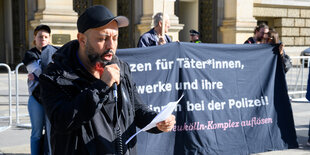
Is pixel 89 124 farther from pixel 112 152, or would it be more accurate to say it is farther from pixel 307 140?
pixel 307 140

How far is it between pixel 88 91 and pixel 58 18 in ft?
37.8

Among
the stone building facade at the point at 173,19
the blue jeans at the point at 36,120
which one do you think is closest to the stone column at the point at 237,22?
the stone building facade at the point at 173,19

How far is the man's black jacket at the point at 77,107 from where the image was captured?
5.79 ft

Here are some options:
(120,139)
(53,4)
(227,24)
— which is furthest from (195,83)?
(227,24)

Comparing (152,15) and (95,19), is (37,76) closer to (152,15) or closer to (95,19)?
(95,19)

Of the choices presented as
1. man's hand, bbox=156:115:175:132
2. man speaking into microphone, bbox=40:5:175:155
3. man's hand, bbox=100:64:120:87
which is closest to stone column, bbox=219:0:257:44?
man's hand, bbox=156:115:175:132

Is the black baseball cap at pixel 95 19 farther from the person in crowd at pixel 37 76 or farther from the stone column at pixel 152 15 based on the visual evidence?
the stone column at pixel 152 15

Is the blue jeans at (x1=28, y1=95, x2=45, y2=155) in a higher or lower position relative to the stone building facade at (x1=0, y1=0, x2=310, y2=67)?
lower

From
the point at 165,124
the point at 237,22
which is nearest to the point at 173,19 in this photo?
the point at 237,22

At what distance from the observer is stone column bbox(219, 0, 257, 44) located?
17.4 m

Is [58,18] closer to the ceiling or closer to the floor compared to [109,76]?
closer to the ceiling

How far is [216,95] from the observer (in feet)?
15.8

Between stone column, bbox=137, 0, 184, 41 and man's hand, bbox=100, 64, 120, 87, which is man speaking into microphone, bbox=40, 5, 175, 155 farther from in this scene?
stone column, bbox=137, 0, 184, 41

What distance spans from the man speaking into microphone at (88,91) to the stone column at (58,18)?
10978 millimetres
